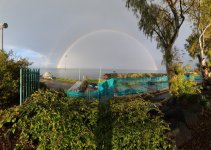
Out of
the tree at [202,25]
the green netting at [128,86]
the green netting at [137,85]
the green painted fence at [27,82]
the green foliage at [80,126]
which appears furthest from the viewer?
the tree at [202,25]

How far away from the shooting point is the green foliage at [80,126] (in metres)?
5.93

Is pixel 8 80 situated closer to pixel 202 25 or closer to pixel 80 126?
pixel 80 126

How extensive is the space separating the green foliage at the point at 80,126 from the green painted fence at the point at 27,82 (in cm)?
512

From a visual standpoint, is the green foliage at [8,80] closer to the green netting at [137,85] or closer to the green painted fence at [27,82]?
the green painted fence at [27,82]

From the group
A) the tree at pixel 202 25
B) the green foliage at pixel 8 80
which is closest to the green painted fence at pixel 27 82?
the green foliage at pixel 8 80

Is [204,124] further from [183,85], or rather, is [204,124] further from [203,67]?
[203,67]

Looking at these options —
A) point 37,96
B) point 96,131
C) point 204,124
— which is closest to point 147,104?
point 96,131

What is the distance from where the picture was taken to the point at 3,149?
6.44m

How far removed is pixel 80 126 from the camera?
610 cm

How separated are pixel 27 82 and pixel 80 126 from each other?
22.4ft

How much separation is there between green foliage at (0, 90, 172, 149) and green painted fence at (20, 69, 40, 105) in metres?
5.12

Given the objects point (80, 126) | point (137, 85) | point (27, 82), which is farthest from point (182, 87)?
point (137, 85)

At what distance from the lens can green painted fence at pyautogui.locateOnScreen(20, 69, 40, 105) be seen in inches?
464

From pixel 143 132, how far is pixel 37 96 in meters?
2.64
